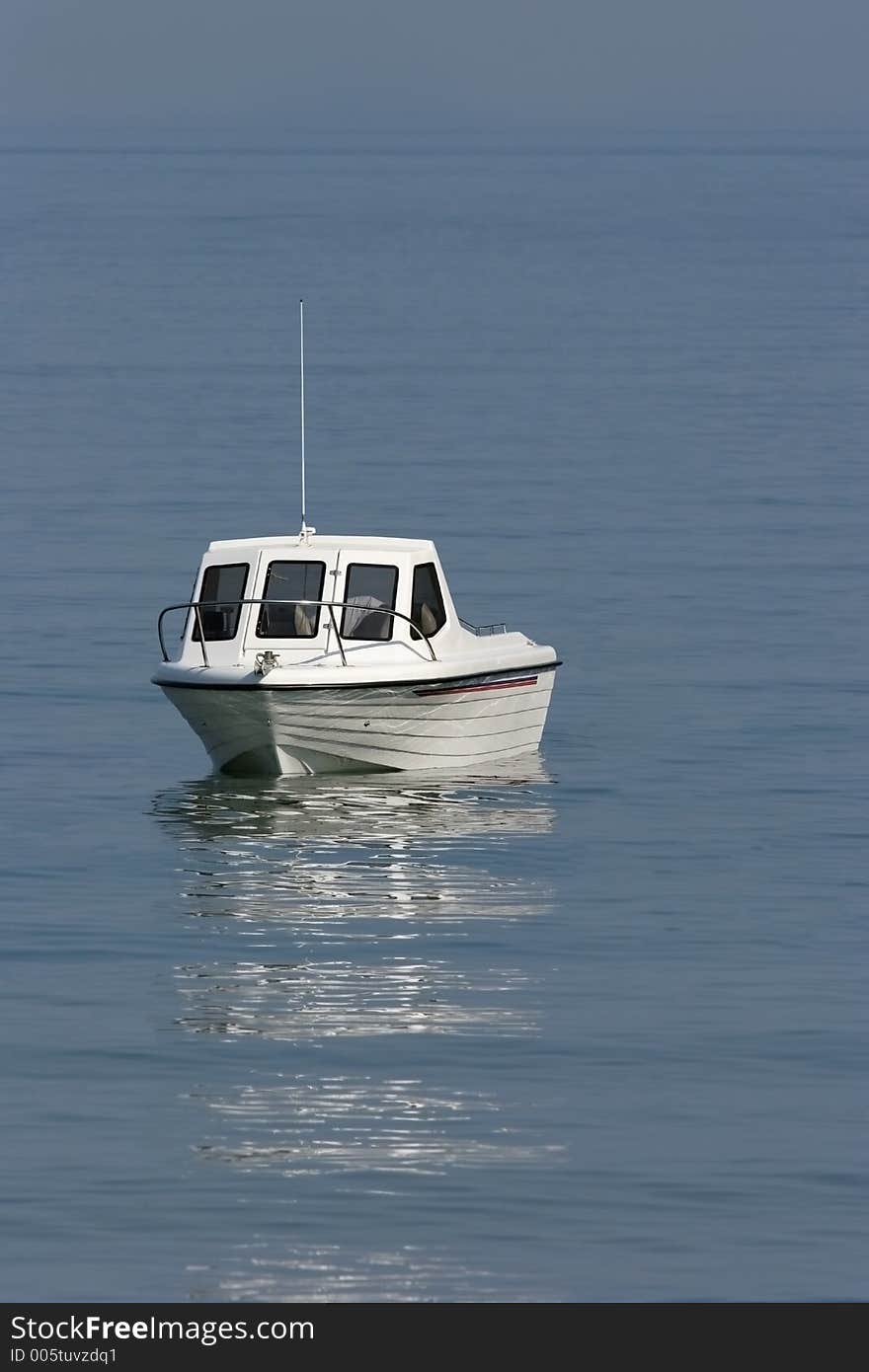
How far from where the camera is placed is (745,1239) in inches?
693

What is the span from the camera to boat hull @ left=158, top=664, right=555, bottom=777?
30.9 metres

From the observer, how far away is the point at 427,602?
3231 cm

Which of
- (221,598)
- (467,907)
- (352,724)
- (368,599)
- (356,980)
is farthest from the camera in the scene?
(221,598)

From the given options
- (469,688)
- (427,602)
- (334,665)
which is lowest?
(469,688)

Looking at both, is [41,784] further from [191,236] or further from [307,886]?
[191,236]

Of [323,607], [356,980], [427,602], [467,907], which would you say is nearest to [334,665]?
[323,607]

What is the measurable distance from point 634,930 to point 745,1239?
798cm

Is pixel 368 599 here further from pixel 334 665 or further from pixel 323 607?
pixel 334 665

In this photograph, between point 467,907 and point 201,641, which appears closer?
point 467,907

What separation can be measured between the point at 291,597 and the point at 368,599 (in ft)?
2.69

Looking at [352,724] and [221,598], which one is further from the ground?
[221,598]

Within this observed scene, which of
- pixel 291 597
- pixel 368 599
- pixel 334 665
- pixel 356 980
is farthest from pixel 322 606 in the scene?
pixel 356 980

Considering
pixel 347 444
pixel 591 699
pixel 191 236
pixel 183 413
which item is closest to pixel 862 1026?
pixel 591 699

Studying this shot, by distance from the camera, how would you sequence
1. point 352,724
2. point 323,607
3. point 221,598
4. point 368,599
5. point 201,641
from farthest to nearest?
point 221,598, point 368,599, point 323,607, point 201,641, point 352,724
